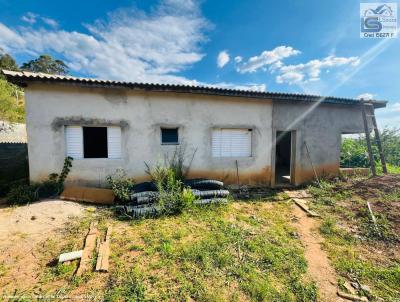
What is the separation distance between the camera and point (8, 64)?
27094 mm

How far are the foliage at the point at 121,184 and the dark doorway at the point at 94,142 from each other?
36.9 inches

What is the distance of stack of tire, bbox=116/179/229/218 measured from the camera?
5246mm

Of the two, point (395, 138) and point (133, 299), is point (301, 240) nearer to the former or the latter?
point (133, 299)

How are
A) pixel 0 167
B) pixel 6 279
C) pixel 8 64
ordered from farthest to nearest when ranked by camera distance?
1. pixel 8 64
2. pixel 0 167
3. pixel 6 279

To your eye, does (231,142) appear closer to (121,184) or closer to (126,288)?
(121,184)

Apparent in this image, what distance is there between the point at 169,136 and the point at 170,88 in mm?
1673

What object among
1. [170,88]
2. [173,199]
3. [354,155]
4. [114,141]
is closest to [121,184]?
[114,141]

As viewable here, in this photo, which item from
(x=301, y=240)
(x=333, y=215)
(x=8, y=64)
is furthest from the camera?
(x=8, y=64)

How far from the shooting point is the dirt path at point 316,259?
310 cm

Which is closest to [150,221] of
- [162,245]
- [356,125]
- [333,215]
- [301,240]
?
[162,245]

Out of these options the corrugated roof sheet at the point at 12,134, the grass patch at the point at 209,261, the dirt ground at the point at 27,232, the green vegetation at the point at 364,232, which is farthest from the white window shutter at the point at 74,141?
the green vegetation at the point at 364,232

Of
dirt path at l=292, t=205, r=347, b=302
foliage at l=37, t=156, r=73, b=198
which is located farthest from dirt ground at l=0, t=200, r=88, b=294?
dirt path at l=292, t=205, r=347, b=302

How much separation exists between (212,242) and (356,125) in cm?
969

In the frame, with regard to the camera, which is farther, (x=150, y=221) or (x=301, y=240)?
(x=150, y=221)
